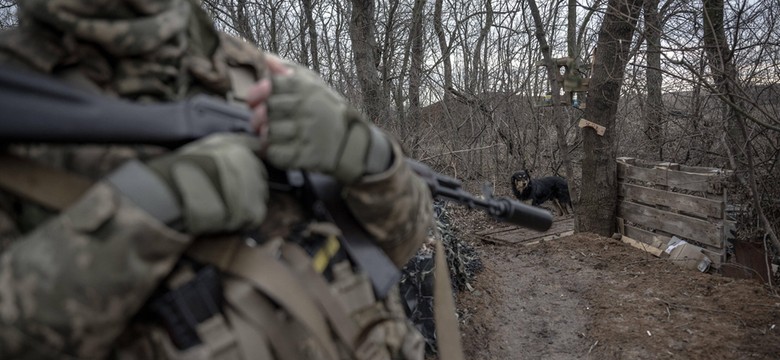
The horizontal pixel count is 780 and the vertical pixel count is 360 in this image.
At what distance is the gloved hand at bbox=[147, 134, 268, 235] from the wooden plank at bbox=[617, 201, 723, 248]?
576 cm

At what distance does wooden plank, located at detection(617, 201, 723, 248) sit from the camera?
5656mm

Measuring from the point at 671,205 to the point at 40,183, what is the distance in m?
6.63

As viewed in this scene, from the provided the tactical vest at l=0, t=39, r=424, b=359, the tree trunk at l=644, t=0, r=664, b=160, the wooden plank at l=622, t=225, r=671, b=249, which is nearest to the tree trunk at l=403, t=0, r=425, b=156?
the tree trunk at l=644, t=0, r=664, b=160

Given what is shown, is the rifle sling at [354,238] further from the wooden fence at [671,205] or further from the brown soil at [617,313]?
the wooden fence at [671,205]

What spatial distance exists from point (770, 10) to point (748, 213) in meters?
2.11

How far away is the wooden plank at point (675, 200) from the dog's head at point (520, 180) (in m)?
3.81

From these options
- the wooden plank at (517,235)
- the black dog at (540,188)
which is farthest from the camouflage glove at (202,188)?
the black dog at (540,188)

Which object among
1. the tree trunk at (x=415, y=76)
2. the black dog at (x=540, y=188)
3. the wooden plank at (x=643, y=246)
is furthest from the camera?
the black dog at (x=540, y=188)

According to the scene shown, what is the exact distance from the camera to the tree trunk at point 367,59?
8648mm

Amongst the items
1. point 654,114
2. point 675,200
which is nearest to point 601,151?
point 675,200

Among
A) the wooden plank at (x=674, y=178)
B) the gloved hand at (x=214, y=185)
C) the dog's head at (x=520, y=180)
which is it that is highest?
the gloved hand at (x=214, y=185)

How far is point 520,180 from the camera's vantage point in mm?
11375

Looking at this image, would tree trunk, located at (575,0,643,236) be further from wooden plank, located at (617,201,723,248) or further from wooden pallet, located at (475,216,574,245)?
wooden pallet, located at (475,216,574,245)

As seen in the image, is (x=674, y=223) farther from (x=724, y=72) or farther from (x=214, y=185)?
Result: (x=214, y=185)
